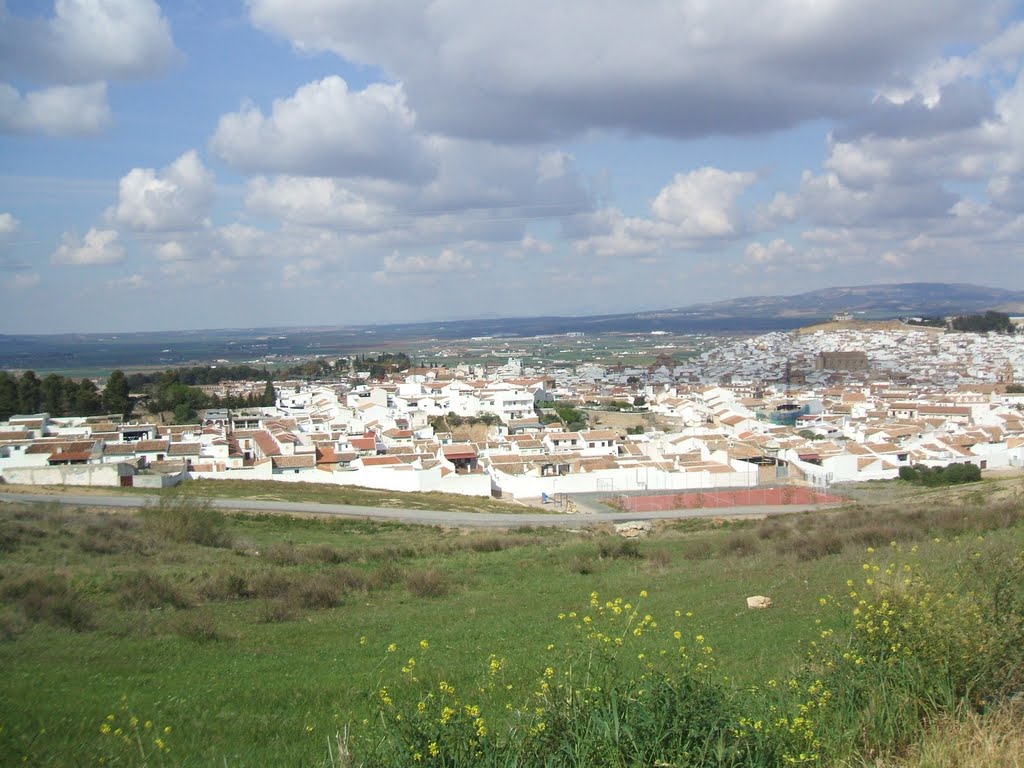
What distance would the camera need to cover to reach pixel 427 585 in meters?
16.0

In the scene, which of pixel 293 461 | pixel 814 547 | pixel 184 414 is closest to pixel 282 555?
pixel 814 547

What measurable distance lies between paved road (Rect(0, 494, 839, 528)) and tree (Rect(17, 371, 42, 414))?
124ft

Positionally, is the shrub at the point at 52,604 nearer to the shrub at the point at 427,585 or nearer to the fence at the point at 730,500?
the shrub at the point at 427,585

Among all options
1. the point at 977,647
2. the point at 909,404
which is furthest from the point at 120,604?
the point at 909,404

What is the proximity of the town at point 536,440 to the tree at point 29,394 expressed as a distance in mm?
7471

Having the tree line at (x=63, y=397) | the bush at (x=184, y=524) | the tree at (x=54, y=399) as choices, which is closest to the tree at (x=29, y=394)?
the tree line at (x=63, y=397)

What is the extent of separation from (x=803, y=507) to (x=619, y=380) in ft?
286

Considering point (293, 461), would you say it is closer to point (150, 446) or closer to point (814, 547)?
point (150, 446)

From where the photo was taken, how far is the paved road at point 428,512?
3206 cm

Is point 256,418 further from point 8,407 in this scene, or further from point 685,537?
point 685,537

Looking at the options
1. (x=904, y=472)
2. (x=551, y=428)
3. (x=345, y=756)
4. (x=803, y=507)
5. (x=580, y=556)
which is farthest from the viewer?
(x=551, y=428)

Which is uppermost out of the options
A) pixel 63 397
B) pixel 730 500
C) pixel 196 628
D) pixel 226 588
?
pixel 196 628

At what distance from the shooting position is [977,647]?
460 centimetres

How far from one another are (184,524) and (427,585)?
10115 mm
